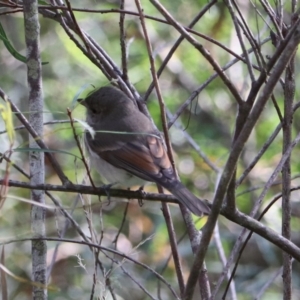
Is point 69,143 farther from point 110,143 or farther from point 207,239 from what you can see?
point 207,239

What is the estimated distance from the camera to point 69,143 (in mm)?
7172

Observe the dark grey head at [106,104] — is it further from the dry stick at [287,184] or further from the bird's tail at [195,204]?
the dry stick at [287,184]

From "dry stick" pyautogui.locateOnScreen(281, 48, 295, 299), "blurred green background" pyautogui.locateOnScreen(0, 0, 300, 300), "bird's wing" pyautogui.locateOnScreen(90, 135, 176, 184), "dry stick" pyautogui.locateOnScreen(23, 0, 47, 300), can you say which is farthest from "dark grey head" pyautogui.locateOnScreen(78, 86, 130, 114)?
"dry stick" pyautogui.locateOnScreen(281, 48, 295, 299)

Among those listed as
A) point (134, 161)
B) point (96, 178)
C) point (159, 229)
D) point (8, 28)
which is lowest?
point (134, 161)

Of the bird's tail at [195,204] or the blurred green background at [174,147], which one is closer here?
the bird's tail at [195,204]

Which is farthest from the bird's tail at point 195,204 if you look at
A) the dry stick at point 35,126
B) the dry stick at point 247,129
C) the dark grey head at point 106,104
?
the dark grey head at point 106,104

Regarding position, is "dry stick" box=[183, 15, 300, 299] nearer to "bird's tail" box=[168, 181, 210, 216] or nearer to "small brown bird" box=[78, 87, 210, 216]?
"bird's tail" box=[168, 181, 210, 216]

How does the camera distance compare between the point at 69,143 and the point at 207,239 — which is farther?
the point at 69,143

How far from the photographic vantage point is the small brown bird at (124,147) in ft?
11.9

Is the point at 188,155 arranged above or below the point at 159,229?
above

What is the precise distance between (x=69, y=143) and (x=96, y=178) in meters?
0.67

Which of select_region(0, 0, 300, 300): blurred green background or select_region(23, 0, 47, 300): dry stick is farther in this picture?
select_region(0, 0, 300, 300): blurred green background

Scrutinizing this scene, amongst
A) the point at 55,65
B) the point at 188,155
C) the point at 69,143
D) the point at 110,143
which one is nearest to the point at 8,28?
the point at 55,65

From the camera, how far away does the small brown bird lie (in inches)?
143
